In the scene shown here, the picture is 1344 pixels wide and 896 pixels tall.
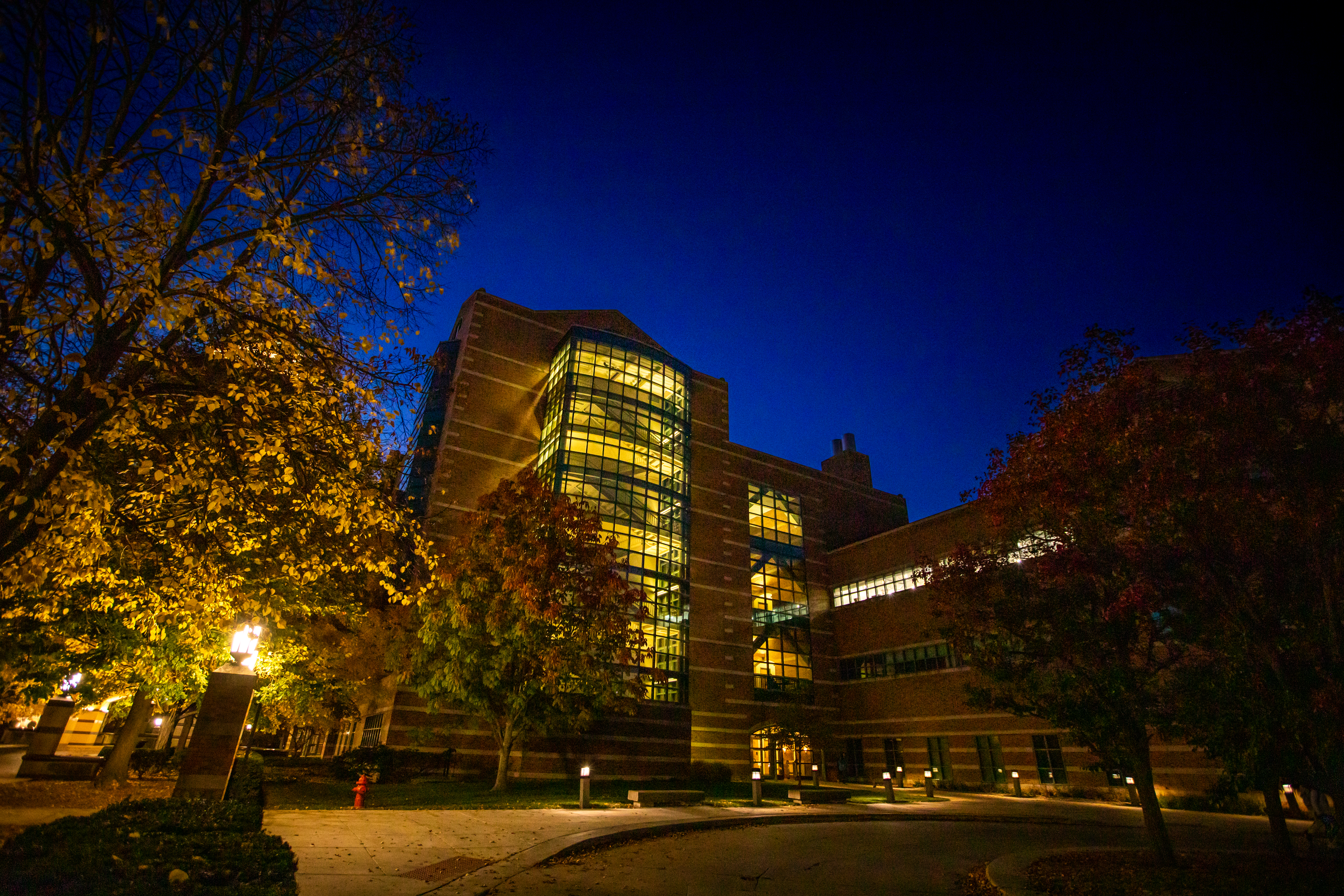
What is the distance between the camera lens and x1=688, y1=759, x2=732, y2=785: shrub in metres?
33.7

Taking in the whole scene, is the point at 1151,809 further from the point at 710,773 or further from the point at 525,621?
the point at 710,773

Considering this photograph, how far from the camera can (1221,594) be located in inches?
380

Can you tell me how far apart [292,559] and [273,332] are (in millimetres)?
4731

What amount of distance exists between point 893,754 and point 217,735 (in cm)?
3998

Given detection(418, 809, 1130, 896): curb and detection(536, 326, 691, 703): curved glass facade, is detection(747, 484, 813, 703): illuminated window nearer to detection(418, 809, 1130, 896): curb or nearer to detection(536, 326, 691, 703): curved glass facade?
detection(536, 326, 691, 703): curved glass facade

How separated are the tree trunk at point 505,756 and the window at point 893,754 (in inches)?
1074

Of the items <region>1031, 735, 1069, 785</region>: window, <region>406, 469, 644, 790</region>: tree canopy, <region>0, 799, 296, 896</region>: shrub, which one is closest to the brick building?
<region>1031, 735, 1069, 785</region>: window

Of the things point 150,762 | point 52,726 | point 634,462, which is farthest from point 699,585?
point 52,726

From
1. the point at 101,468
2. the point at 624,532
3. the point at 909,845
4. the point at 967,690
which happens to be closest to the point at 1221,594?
the point at 967,690

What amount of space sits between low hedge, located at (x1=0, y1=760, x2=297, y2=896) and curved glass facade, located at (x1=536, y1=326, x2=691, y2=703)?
26.4 meters

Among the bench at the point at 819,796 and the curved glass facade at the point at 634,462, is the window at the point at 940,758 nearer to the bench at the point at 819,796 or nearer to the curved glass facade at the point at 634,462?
the bench at the point at 819,796

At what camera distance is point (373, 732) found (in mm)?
30969

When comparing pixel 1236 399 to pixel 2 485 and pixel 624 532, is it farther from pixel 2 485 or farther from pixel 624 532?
pixel 624 532

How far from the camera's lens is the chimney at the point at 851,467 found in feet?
196
